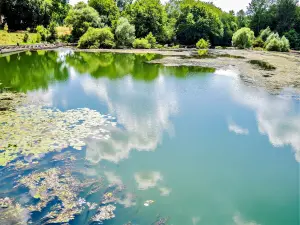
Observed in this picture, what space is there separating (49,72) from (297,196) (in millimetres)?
21520

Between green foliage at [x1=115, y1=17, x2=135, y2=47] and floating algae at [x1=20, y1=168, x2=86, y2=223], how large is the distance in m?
46.7

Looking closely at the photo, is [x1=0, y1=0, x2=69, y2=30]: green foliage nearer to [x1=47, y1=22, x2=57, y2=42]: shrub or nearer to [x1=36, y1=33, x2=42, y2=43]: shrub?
[x1=47, y1=22, x2=57, y2=42]: shrub

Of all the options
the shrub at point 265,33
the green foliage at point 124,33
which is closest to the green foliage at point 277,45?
the shrub at point 265,33

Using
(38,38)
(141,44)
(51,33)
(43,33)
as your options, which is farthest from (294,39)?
(38,38)

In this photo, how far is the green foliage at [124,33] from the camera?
170 feet

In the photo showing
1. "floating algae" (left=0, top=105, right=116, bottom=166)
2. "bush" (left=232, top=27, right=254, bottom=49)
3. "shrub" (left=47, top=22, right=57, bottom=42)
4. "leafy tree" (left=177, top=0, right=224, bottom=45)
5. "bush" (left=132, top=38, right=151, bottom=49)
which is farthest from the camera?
"leafy tree" (left=177, top=0, right=224, bottom=45)

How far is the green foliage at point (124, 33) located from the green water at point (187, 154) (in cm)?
3487

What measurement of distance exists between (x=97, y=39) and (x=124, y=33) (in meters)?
5.10

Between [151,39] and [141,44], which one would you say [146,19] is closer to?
[151,39]

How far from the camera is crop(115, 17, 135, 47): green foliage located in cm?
5181

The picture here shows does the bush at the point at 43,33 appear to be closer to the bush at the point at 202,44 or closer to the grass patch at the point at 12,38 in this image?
the grass patch at the point at 12,38

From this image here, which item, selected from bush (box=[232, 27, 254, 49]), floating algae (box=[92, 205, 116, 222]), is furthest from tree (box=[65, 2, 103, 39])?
floating algae (box=[92, 205, 116, 222])

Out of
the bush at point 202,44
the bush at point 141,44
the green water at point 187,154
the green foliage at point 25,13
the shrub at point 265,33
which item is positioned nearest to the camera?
the green water at point 187,154

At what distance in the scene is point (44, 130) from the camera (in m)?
10.7
